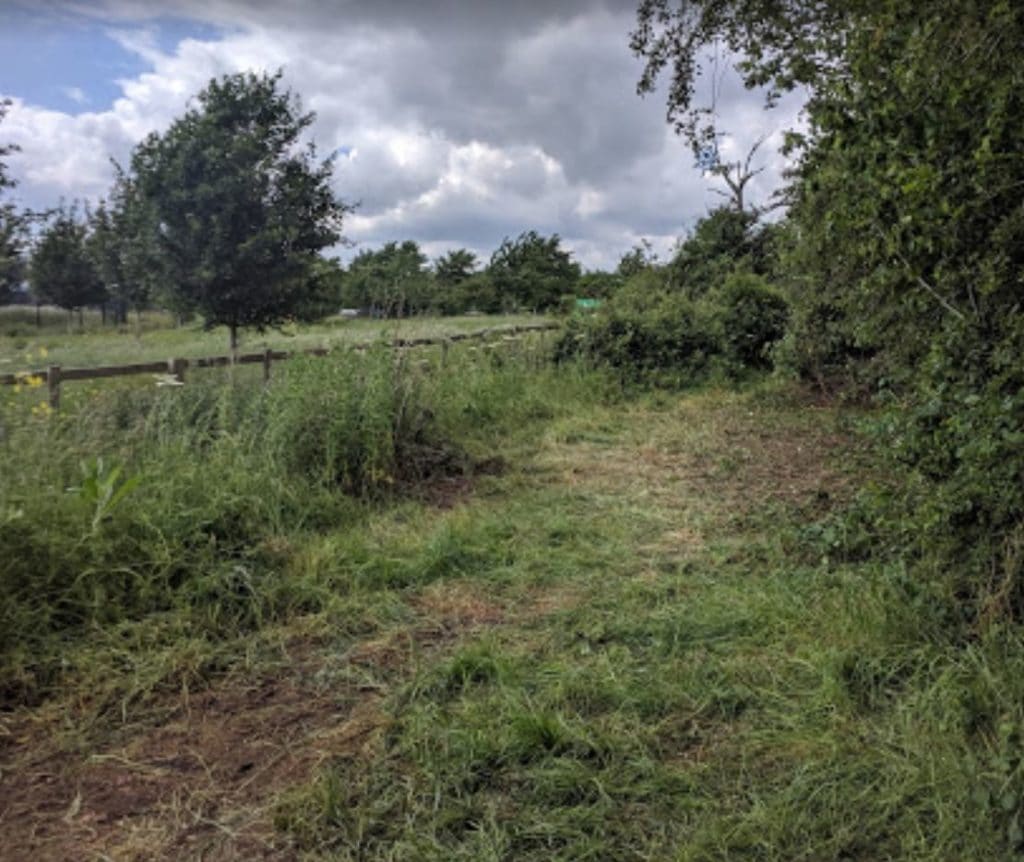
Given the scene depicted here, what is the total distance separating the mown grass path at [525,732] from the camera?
1.83 m

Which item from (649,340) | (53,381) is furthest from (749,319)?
(53,381)

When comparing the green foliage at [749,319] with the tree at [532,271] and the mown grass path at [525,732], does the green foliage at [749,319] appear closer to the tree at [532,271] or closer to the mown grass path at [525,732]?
the mown grass path at [525,732]

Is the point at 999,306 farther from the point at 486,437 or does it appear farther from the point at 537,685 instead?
the point at 486,437

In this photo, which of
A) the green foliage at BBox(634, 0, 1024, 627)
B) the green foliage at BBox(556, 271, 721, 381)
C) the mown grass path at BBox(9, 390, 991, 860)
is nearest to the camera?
the mown grass path at BBox(9, 390, 991, 860)

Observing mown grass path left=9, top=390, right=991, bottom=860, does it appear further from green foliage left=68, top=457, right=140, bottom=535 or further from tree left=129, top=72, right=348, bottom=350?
tree left=129, top=72, right=348, bottom=350

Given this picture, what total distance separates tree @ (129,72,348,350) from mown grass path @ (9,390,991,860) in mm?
9812

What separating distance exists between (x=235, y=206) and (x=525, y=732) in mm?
11680

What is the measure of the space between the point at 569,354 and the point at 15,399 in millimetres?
7521

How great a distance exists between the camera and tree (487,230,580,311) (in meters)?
32.2

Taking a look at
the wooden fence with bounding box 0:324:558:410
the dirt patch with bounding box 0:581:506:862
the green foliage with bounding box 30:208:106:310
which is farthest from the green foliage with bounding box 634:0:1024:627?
the green foliage with bounding box 30:208:106:310

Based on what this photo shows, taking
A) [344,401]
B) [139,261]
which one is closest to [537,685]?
[344,401]

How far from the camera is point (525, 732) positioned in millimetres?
2170

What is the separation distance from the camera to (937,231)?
243 cm

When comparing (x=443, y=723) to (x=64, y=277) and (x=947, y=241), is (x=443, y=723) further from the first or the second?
(x=64, y=277)
